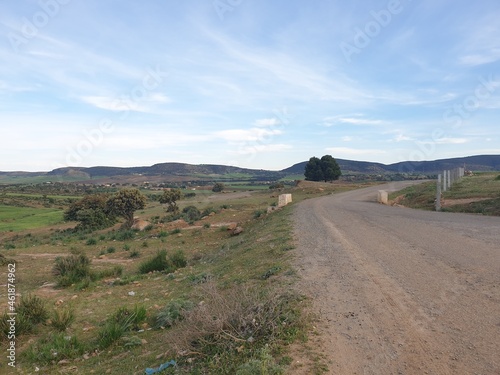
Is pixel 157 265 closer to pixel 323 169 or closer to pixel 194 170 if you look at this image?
pixel 323 169

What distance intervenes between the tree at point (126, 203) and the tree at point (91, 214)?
198cm

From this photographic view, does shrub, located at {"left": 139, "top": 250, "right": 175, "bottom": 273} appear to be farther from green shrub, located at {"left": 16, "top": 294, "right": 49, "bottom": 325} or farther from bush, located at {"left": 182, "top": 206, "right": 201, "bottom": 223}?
bush, located at {"left": 182, "top": 206, "right": 201, "bottom": 223}

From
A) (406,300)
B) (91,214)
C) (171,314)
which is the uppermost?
(406,300)

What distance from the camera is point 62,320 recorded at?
7.04 m

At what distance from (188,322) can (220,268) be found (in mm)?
6029

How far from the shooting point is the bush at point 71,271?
10970 mm

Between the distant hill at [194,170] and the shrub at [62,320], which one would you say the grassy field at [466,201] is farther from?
the distant hill at [194,170]

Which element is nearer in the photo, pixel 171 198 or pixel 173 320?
pixel 173 320

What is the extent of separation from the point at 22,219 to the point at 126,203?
23665mm

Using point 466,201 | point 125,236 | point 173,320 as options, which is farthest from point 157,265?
point 466,201

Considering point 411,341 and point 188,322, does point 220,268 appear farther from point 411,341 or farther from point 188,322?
point 411,341

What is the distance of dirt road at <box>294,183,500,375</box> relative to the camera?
395cm

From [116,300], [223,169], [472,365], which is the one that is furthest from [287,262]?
[223,169]

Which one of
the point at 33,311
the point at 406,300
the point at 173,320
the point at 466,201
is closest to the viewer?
the point at 406,300
